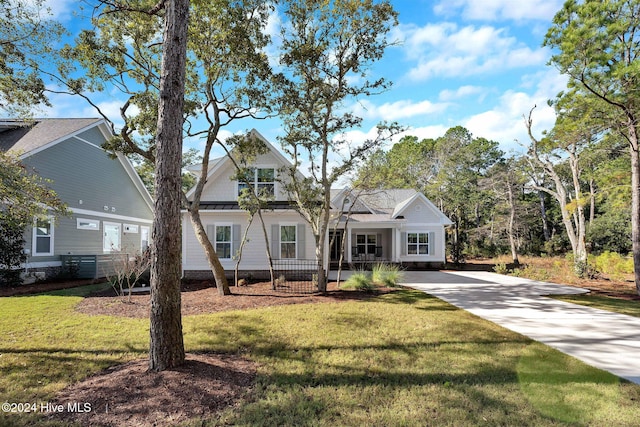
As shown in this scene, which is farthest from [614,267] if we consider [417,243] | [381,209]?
[381,209]

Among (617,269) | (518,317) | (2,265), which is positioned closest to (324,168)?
(518,317)

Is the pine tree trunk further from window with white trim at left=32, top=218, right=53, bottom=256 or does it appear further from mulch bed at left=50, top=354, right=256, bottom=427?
window with white trim at left=32, top=218, right=53, bottom=256

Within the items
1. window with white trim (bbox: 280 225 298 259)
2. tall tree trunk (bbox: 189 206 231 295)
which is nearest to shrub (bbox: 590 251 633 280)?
window with white trim (bbox: 280 225 298 259)

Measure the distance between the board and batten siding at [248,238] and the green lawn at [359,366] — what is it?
6.39 meters

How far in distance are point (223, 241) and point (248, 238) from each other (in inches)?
47.4

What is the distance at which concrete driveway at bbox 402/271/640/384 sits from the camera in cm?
528

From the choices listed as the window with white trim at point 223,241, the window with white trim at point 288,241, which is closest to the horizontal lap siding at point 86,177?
the window with white trim at point 223,241

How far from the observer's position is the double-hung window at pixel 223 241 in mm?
14617

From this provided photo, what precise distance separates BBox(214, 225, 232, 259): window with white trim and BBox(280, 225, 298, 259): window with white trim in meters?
2.42

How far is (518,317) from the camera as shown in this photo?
7.80 m

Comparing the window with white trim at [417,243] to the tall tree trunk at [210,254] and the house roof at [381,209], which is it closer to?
the house roof at [381,209]

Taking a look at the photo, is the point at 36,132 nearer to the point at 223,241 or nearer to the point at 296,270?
the point at 223,241

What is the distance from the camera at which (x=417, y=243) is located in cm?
2086

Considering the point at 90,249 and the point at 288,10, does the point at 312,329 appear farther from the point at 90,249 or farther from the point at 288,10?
Answer: the point at 90,249
